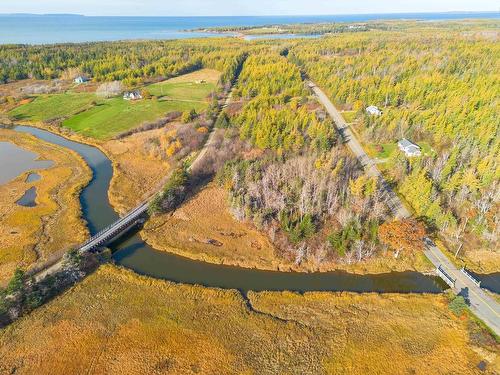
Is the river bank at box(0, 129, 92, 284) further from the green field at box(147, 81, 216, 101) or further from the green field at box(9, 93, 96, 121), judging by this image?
the green field at box(147, 81, 216, 101)

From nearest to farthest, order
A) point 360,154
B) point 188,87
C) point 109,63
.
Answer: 1. point 360,154
2. point 188,87
3. point 109,63

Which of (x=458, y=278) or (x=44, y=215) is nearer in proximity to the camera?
(x=458, y=278)

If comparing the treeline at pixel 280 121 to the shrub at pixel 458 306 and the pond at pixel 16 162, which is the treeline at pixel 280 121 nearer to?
the shrub at pixel 458 306

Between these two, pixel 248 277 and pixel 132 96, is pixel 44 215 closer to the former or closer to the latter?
pixel 248 277

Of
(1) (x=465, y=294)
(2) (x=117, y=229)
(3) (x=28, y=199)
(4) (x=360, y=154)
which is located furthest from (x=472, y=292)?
(3) (x=28, y=199)

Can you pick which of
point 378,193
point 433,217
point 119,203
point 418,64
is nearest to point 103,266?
point 119,203

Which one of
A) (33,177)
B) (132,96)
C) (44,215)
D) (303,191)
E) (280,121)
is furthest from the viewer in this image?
(132,96)
